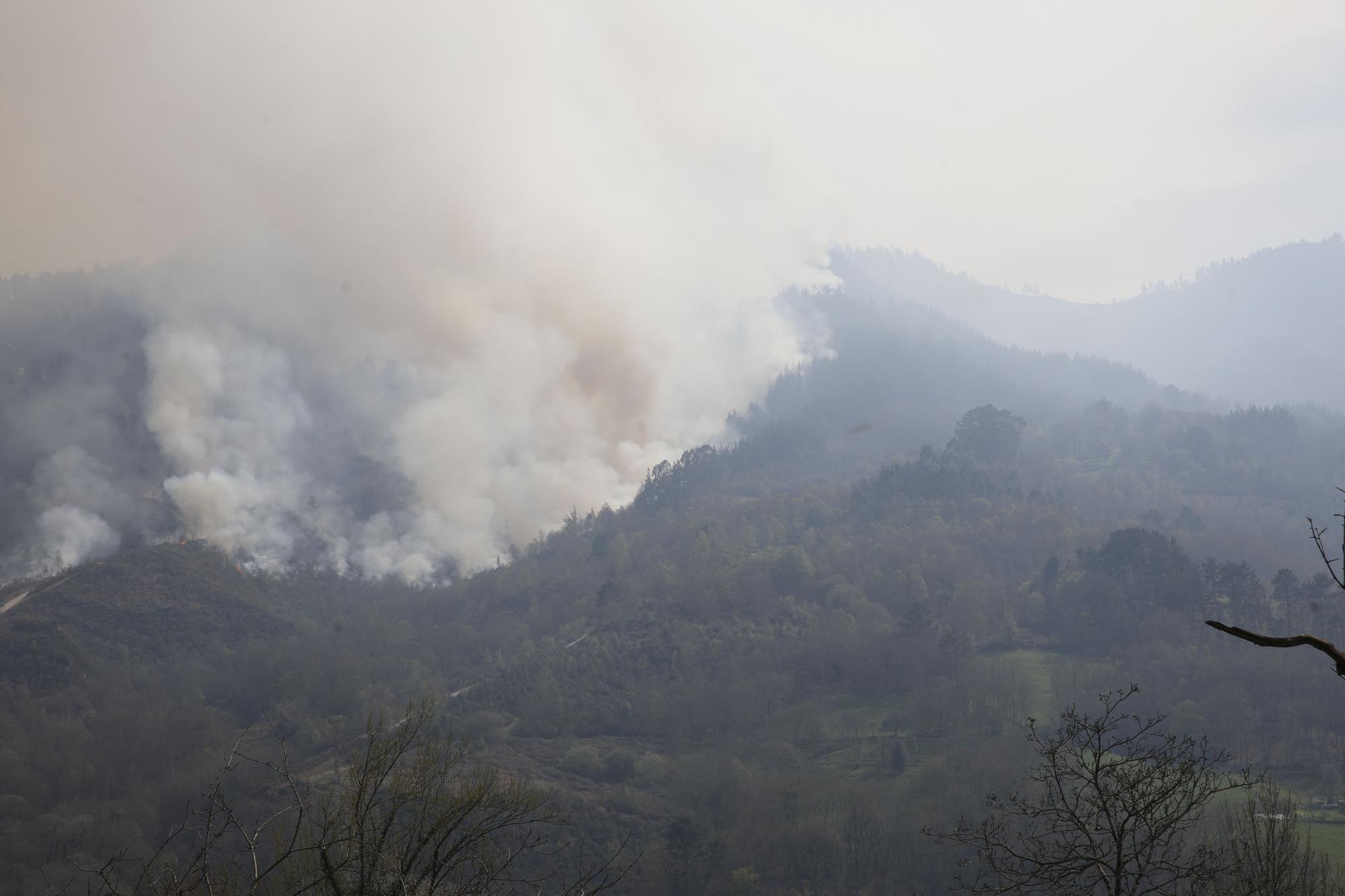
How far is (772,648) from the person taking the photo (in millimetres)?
91625

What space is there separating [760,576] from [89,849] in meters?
68.2

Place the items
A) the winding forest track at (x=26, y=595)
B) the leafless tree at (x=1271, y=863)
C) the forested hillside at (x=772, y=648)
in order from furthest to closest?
the winding forest track at (x=26, y=595), the forested hillside at (x=772, y=648), the leafless tree at (x=1271, y=863)

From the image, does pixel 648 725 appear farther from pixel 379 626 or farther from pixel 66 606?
pixel 66 606

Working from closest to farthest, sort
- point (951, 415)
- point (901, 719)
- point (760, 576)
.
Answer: point (901, 719), point (760, 576), point (951, 415)

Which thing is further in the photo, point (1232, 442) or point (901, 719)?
point (1232, 442)

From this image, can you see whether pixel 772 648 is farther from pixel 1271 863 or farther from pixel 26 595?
pixel 26 595

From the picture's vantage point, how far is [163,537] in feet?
431

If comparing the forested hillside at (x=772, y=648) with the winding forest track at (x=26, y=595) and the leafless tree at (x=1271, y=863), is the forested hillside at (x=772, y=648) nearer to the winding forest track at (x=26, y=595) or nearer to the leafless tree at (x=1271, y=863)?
the winding forest track at (x=26, y=595)

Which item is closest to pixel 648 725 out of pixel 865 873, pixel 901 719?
pixel 901 719

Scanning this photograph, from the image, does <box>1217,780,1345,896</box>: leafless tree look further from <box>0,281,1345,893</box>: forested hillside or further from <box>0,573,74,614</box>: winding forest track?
<box>0,573,74,614</box>: winding forest track

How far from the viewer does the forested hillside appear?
2363 inches

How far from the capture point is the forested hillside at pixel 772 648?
197ft

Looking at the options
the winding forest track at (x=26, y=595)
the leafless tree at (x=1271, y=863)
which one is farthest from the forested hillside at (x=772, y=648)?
the leafless tree at (x=1271, y=863)

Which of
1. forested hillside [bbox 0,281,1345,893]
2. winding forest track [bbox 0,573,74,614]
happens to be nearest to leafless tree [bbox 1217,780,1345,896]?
forested hillside [bbox 0,281,1345,893]
